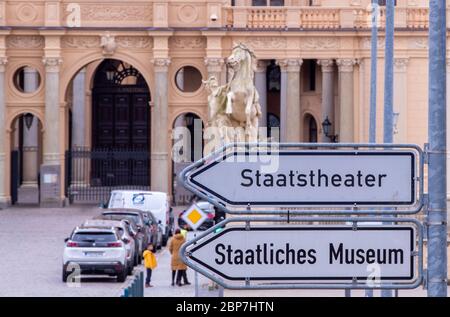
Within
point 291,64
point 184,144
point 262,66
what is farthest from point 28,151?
point 291,64

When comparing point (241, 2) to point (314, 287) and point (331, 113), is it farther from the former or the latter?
point (314, 287)

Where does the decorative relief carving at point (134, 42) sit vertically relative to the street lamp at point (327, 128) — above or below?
above

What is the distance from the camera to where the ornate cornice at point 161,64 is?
51.1 metres

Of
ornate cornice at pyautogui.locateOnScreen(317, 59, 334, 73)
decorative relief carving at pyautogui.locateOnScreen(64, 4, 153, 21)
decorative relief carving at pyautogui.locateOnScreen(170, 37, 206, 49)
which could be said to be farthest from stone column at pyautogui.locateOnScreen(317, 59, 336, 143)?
decorative relief carving at pyautogui.locateOnScreen(64, 4, 153, 21)

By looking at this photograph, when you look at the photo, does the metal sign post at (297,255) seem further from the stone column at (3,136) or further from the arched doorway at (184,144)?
the stone column at (3,136)

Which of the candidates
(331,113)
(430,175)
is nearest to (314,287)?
(430,175)

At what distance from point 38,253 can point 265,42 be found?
1831 centimetres

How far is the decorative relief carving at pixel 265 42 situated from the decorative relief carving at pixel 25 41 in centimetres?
720

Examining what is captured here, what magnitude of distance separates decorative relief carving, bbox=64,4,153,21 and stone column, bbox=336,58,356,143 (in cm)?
713

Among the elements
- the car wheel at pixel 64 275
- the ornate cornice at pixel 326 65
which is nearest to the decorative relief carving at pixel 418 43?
the ornate cornice at pixel 326 65

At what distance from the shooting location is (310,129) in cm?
5797

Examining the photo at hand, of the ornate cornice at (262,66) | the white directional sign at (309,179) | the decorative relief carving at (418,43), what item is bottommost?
the white directional sign at (309,179)

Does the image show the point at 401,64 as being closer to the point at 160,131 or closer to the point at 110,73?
the point at 160,131

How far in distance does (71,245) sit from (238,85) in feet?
23.3
